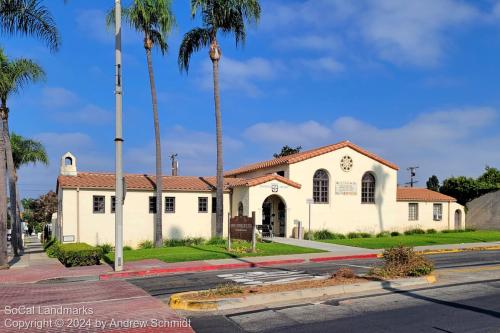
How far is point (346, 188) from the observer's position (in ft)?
105

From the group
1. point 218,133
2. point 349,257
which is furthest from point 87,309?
point 218,133

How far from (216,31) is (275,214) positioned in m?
12.1

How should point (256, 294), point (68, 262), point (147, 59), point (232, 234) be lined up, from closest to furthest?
point (256, 294)
point (68, 262)
point (232, 234)
point (147, 59)

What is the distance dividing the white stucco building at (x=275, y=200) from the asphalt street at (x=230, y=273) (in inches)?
Answer: 467

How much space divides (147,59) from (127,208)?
8.46m

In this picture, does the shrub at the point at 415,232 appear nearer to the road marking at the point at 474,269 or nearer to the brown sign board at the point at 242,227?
the brown sign board at the point at 242,227

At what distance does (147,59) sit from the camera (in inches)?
1021

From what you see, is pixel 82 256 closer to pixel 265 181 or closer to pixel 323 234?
pixel 265 181

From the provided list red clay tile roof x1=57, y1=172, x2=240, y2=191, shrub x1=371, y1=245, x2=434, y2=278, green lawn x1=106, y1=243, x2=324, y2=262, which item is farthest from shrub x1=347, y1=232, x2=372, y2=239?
shrub x1=371, y1=245, x2=434, y2=278

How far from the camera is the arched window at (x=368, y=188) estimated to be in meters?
32.9

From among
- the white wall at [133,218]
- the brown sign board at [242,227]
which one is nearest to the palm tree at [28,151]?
the white wall at [133,218]

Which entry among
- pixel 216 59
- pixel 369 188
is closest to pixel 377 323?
pixel 216 59

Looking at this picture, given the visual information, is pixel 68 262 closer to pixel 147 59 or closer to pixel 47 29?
pixel 47 29

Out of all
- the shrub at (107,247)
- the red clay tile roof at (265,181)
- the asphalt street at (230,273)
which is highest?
the red clay tile roof at (265,181)
